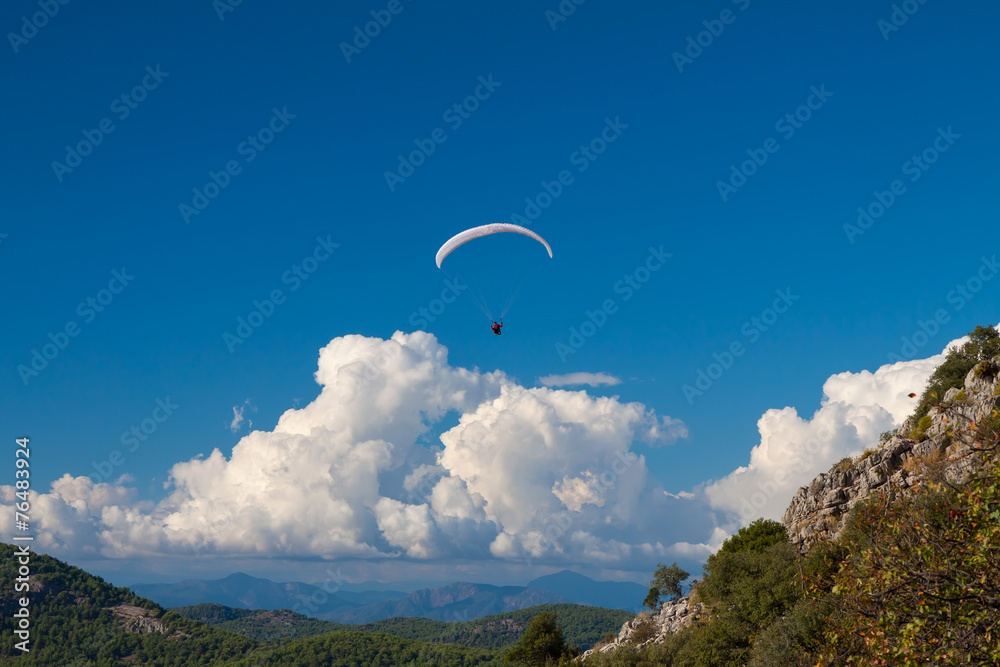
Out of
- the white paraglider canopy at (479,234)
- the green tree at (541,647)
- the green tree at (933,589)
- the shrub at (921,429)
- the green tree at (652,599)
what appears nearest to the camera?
the green tree at (933,589)

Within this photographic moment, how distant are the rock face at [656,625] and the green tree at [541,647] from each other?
16730 millimetres

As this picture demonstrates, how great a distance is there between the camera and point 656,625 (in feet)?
201

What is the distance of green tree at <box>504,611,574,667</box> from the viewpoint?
8125 cm

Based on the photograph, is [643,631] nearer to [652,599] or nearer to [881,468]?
[652,599]

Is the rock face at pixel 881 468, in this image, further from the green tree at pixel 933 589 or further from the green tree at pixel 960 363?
the green tree at pixel 933 589

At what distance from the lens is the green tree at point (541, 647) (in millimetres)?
81250

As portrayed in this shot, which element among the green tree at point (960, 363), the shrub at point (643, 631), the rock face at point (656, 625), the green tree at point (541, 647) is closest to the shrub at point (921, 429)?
the green tree at point (960, 363)

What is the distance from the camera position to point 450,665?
193375 mm

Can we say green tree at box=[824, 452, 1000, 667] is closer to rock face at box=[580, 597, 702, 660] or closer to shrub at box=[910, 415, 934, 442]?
shrub at box=[910, 415, 934, 442]

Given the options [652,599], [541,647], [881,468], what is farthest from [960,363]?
[541,647]

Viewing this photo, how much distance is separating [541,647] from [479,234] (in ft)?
171

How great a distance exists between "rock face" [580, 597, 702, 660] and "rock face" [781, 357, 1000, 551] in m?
11.6

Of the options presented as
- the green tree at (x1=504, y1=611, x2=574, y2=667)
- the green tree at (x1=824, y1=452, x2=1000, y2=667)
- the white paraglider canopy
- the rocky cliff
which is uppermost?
the white paraglider canopy

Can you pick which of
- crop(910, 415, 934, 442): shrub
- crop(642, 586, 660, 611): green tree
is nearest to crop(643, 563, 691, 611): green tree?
crop(642, 586, 660, 611): green tree
